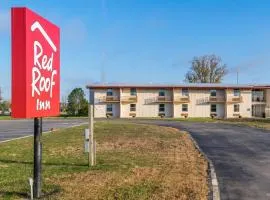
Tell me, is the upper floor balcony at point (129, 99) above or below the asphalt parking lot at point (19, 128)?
above

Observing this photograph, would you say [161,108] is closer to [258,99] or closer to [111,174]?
[258,99]

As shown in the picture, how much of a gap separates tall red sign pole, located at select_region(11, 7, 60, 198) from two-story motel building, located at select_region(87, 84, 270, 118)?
60.9m

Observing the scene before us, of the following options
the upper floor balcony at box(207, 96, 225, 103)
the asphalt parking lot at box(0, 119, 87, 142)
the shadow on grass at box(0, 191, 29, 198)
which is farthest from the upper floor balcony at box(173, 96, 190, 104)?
the shadow on grass at box(0, 191, 29, 198)

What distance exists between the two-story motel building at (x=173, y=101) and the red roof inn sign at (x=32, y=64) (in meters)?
61.1

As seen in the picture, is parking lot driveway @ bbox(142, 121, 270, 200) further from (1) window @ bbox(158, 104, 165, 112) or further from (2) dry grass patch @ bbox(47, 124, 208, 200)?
(1) window @ bbox(158, 104, 165, 112)

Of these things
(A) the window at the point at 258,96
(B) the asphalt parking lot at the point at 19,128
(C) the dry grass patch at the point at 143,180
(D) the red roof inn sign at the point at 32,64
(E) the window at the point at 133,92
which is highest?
(E) the window at the point at 133,92

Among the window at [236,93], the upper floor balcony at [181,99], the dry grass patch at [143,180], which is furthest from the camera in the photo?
the window at [236,93]

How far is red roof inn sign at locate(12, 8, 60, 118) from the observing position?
24.2 ft

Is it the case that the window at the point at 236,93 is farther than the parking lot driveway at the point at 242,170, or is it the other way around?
the window at the point at 236,93

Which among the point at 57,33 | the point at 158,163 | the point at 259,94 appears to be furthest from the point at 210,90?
the point at 57,33

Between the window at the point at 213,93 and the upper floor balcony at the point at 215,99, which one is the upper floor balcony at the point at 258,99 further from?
the window at the point at 213,93

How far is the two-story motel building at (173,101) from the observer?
230 feet

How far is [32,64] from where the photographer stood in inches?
300

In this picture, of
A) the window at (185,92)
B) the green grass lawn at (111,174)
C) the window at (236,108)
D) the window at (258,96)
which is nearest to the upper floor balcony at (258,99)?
the window at (258,96)
